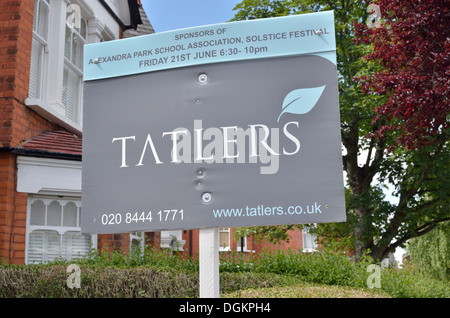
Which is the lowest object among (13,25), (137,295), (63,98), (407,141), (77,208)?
(137,295)

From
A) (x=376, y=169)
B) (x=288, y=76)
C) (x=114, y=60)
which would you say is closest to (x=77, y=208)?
(x=114, y=60)

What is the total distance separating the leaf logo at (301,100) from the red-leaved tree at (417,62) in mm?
5925

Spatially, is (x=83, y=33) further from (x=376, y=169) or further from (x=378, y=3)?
(x=376, y=169)

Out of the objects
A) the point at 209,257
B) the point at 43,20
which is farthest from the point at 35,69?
the point at 209,257

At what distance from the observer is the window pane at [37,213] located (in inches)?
382

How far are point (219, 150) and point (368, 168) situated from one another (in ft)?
48.1

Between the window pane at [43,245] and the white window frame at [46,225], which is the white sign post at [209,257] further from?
the window pane at [43,245]

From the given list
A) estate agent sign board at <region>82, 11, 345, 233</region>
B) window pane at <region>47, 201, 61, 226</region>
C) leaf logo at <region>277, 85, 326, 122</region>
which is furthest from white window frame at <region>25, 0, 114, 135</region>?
leaf logo at <region>277, 85, 326, 122</region>

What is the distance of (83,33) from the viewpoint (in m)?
12.5

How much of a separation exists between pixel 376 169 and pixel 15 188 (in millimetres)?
11420

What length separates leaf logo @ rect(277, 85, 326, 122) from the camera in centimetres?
415

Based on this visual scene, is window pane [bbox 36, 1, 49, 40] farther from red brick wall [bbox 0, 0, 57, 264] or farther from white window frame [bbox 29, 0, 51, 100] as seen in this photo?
red brick wall [bbox 0, 0, 57, 264]

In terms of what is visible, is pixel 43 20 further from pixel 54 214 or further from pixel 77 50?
pixel 54 214

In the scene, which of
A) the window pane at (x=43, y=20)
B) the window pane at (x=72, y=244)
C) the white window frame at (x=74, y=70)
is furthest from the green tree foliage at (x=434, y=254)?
the window pane at (x=43, y=20)
